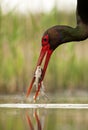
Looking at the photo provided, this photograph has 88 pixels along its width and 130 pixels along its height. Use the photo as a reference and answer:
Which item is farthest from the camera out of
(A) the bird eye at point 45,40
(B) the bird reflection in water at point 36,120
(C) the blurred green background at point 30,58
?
(C) the blurred green background at point 30,58

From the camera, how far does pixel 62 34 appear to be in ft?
27.8

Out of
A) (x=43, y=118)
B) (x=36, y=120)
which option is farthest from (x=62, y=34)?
(x=36, y=120)

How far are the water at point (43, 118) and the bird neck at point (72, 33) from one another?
3.26 feet

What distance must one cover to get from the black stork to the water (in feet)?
1.83

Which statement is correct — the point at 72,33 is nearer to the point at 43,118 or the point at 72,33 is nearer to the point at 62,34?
the point at 62,34

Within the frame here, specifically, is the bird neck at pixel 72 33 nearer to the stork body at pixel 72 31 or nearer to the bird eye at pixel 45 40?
the stork body at pixel 72 31

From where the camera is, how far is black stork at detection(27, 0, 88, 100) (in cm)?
830

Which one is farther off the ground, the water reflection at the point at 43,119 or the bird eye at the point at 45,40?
the bird eye at the point at 45,40

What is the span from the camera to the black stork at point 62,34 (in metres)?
8.30

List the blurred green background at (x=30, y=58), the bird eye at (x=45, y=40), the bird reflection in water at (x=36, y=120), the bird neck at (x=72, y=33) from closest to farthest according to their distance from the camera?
the bird reflection in water at (x=36, y=120) < the bird eye at (x=45, y=40) < the bird neck at (x=72, y=33) < the blurred green background at (x=30, y=58)

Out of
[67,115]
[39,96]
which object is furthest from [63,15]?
[67,115]

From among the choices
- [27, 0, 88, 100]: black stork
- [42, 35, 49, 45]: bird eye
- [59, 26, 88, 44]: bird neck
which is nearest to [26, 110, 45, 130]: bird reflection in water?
[27, 0, 88, 100]: black stork

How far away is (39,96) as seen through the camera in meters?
8.72

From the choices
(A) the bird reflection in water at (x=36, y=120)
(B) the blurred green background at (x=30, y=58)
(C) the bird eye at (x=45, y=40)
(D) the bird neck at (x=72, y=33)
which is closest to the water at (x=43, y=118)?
(A) the bird reflection in water at (x=36, y=120)
